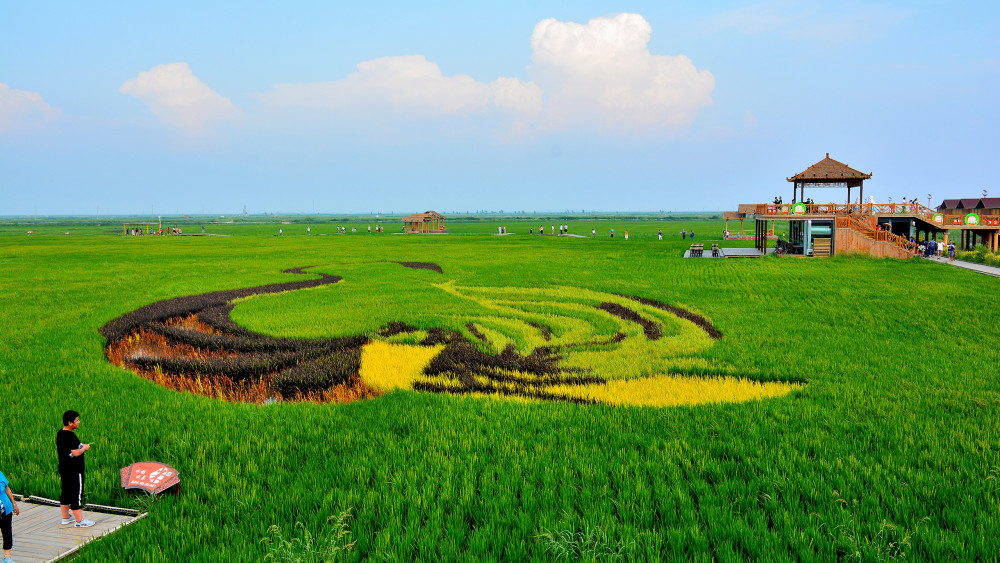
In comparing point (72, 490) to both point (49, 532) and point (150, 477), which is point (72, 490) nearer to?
point (49, 532)

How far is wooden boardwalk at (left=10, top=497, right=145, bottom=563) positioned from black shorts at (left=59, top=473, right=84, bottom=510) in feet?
0.96

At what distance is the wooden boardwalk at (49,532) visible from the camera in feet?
18.6

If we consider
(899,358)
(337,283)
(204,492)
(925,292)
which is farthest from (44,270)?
(925,292)

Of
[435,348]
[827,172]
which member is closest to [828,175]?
[827,172]

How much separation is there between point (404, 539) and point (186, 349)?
1237 cm

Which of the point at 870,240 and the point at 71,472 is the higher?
the point at 870,240

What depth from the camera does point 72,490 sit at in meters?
6.04

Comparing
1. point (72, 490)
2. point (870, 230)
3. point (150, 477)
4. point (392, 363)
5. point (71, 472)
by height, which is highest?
point (870, 230)

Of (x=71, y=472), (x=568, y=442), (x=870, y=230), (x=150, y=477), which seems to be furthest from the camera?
(x=870, y=230)

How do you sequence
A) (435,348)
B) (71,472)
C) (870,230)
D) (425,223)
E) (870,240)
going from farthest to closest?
(425,223) < (870,230) < (870,240) < (435,348) < (71,472)

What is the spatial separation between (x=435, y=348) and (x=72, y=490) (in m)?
9.76

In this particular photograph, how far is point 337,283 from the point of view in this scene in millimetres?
28750

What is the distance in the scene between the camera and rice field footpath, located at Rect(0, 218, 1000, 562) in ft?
19.6

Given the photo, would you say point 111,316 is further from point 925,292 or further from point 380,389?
point 925,292
